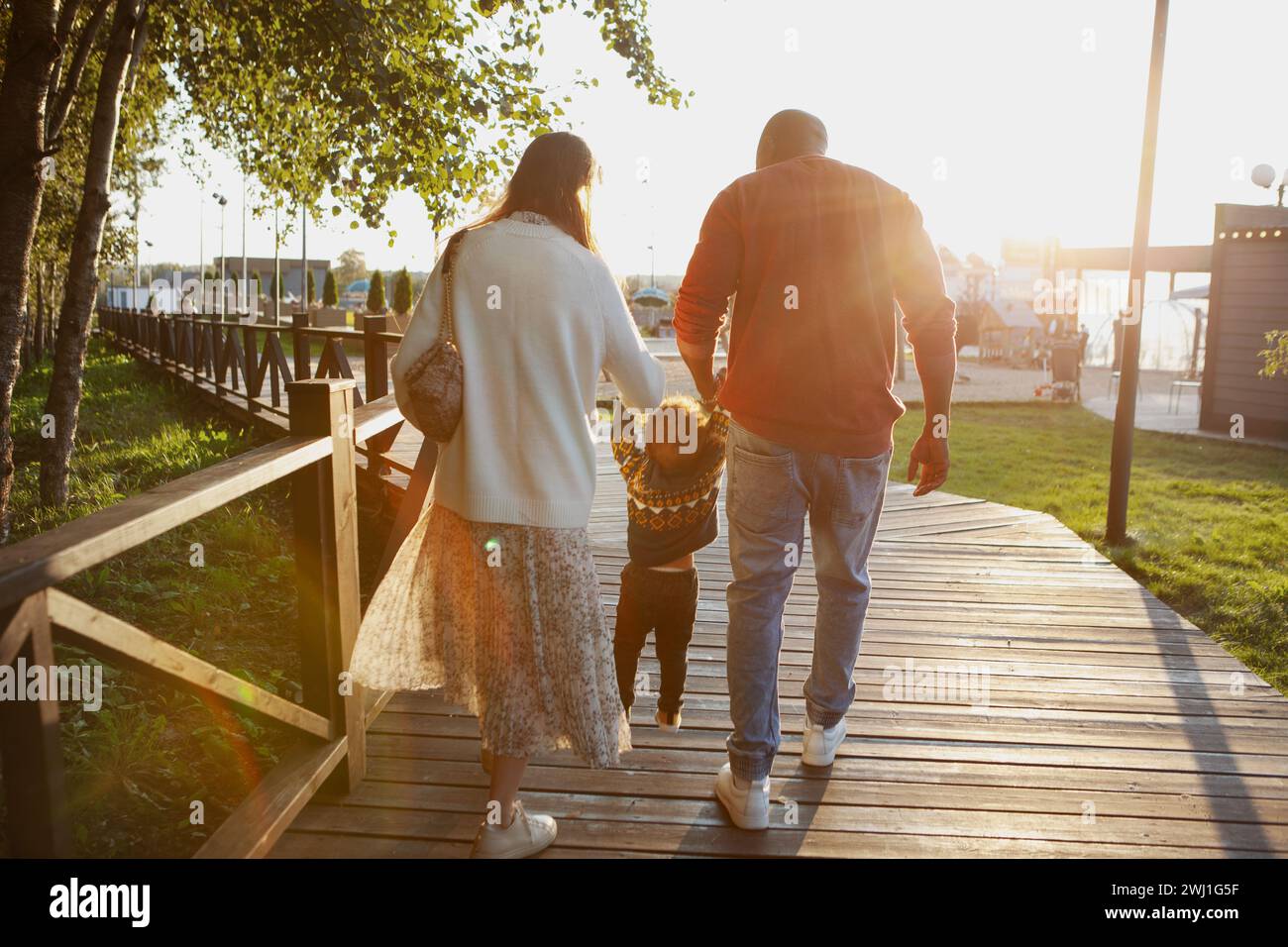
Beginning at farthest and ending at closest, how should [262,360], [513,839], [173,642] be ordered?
[262,360]
[173,642]
[513,839]

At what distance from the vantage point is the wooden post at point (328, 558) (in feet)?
8.34

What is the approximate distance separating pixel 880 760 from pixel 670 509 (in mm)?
1020

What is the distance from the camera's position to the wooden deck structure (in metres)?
2.49

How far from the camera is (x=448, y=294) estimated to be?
6.98 ft

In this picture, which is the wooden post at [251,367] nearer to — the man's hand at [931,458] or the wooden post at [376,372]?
the wooden post at [376,372]

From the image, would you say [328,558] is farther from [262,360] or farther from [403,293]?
[403,293]

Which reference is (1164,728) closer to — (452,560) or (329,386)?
(452,560)

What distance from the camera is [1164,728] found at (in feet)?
11.0

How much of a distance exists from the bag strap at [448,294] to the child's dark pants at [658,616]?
1.06m

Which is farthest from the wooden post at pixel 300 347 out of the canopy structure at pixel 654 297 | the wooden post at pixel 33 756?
the canopy structure at pixel 654 297

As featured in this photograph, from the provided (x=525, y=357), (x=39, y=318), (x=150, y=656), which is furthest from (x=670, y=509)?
(x=39, y=318)

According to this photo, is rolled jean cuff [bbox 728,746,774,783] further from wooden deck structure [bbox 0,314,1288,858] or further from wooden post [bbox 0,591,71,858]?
wooden post [bbox 0,591,71,858]

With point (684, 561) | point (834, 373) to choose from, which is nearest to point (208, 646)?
point (684, 561)
